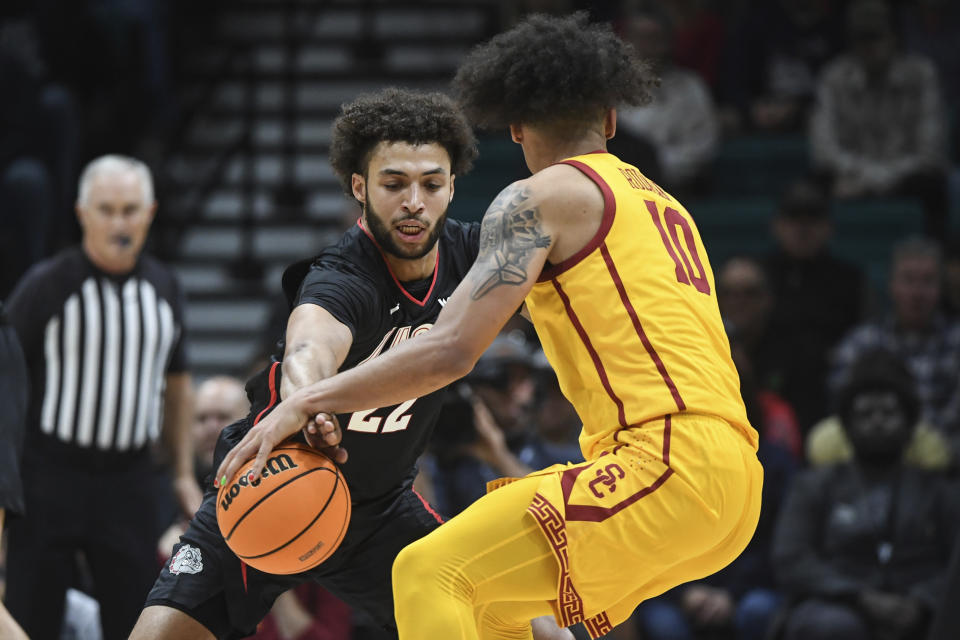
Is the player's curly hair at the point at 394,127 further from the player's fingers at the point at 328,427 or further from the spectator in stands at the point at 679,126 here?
the spectator in stands at the point at 679,126

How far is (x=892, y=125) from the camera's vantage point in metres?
8.85

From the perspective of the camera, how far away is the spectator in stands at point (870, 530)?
248 inches

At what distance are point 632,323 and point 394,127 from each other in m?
1.24

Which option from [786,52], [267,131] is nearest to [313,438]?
[786,52]

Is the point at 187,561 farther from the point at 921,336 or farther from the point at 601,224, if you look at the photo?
the point at 921,336

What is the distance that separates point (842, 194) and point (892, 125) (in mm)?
599

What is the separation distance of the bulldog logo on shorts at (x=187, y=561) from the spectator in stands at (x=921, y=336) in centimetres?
437

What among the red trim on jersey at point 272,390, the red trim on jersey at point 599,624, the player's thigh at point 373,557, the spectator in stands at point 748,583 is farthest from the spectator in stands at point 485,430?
the red trim on jersey at point 599,624

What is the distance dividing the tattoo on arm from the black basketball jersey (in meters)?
0.66

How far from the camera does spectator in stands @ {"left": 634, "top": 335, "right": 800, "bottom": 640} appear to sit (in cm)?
672

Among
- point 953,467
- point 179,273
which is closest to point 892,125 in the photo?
point 953,467

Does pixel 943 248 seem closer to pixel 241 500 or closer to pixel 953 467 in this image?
pixel 953 467

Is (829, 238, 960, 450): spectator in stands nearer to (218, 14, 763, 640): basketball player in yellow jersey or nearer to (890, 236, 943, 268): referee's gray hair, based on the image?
(890, 236, 943, 268): referee's gray hair

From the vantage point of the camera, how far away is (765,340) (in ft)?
25.8
